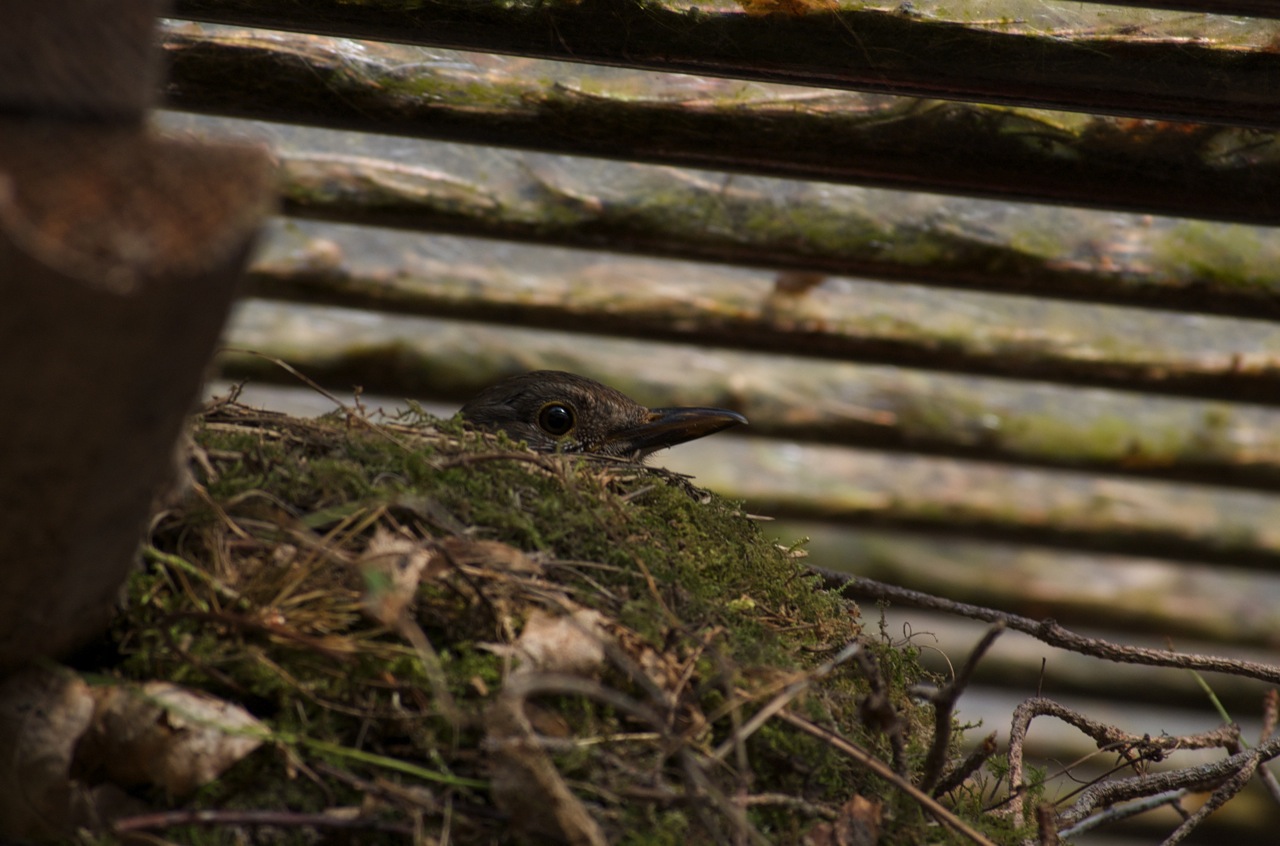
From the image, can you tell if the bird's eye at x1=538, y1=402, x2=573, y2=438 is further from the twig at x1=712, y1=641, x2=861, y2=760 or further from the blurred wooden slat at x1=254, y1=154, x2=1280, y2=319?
the twig at x1=712, y1=641, x2=861, y2=760

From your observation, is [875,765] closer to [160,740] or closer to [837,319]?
[160,740]

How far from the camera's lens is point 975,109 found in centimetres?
310

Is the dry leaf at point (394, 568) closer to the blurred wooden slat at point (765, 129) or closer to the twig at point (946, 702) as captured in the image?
the twig at point (946, 702)

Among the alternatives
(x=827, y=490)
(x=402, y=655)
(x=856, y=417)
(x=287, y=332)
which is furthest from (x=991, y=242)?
(x=402, y=655)

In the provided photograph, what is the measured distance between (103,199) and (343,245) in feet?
12.7

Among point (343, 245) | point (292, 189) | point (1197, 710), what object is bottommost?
point (1197, 710)

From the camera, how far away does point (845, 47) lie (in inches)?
103

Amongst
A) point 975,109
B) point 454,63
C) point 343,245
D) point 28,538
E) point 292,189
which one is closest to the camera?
point 28,538

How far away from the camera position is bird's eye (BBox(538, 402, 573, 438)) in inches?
146

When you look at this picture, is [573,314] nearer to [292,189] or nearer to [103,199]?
[292,189]

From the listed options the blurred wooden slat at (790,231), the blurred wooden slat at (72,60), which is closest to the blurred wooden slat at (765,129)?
the blurred wooden slat at (790,231)

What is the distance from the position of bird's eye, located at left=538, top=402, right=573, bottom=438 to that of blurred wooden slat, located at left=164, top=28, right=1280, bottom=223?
2.54 feet

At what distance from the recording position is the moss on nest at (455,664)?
4.98 ft

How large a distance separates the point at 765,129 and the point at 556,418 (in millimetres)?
1087
